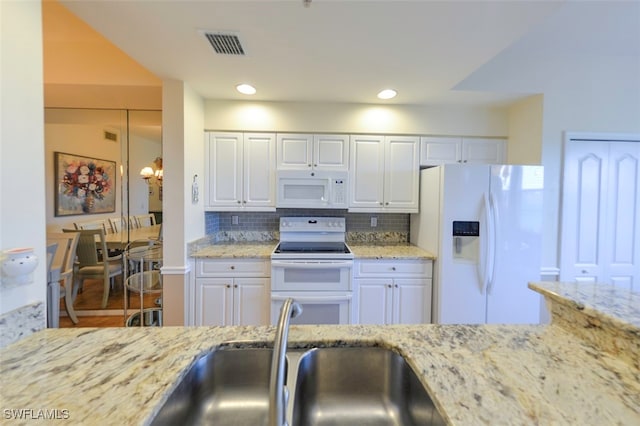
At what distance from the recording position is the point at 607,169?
2.53m

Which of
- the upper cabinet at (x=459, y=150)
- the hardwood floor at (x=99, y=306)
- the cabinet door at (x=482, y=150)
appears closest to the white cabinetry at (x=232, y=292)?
→ the hardwood floor at (x=99, y=306)

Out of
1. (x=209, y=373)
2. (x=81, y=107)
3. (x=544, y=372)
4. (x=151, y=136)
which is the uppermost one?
(x=81, y=107)

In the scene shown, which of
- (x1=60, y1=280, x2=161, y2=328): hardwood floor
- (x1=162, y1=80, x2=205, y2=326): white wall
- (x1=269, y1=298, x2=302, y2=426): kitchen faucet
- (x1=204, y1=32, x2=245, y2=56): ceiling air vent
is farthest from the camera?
(x1=60, y1=280, x2=161, y2=328): hardwood floor

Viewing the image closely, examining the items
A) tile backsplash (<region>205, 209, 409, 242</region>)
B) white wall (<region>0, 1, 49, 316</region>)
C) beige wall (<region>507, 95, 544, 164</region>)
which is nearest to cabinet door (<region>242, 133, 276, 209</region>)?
tile backsplash (<region>205, 209, 409, 242</region>)

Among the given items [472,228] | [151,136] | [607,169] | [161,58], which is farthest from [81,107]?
[607,169]

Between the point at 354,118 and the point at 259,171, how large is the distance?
1.14 m

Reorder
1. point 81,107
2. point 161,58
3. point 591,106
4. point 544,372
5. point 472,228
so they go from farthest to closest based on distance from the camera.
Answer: point 81,107, point 591,106, point 472,228, point 161,58, point 544,372

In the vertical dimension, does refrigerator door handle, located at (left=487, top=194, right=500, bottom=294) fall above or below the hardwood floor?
above

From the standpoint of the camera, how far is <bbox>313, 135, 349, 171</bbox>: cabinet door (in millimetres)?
2832

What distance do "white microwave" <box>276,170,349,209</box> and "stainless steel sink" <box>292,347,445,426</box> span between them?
6.15ft

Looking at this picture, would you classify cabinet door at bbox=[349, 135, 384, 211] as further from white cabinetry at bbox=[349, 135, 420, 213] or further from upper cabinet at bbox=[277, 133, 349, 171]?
upper cabinet at bbox=[277, 133, 349, 171]

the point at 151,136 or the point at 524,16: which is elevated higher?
the point at 524,16

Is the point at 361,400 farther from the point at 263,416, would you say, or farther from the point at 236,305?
the point at 236,305

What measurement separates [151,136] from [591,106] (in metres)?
4.58
